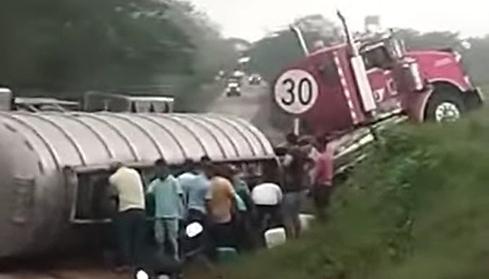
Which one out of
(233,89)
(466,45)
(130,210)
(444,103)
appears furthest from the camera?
(233,89)

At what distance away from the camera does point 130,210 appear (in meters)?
14.5

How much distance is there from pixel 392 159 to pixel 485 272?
4720 mm

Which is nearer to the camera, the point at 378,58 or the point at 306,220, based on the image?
the point at 306,220

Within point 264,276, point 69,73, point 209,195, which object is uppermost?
point 69,73

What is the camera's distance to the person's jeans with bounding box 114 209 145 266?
14.4m

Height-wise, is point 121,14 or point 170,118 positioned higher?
point 121,14

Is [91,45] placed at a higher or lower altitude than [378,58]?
higher

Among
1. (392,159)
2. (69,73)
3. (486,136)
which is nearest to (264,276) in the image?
(392,159)

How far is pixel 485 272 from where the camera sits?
1025cm

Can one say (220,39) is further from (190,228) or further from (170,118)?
(190,228)

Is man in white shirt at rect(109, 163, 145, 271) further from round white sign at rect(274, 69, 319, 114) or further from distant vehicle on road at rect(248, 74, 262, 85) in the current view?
distant vehicle on road at rect(248, 74, 262, 85)

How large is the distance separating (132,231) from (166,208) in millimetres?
565

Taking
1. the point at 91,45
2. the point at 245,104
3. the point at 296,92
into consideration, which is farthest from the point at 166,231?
the point at 245,104

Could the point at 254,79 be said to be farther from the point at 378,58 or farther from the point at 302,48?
the point at 378,58
